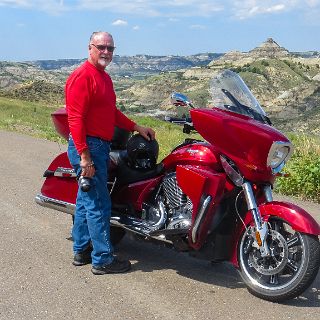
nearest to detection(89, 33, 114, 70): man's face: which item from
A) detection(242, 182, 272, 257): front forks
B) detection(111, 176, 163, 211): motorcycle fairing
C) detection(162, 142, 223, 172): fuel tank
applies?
detection(162, 142, 223, 172): fuel tank

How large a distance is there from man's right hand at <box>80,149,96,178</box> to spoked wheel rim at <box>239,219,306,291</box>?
1375mm

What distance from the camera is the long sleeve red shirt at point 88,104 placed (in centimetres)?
460

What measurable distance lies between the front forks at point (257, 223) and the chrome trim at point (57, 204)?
177 cm

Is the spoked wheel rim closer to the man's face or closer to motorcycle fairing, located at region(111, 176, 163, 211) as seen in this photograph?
motorcycle fairing, located at region(111, 176, 163, 211)

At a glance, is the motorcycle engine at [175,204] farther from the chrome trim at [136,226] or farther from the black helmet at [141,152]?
the black helmet at [141,152]

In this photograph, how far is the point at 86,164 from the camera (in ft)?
15.3

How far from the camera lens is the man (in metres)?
4.62

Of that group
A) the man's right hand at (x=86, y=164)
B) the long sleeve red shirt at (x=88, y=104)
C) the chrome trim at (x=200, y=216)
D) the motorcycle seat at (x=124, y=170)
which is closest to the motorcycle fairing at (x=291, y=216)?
the chrome trim at (x=200, y=216)

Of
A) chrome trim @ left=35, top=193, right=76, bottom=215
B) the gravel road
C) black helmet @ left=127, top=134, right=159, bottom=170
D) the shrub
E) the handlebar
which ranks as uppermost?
the handlebar

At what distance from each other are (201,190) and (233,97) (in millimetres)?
873

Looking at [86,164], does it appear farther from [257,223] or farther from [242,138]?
[257,223]

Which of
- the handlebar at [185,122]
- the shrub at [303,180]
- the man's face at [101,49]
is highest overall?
the man's face at [101,49]

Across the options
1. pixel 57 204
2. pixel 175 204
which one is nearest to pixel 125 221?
pixel 175 204

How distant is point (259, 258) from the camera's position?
14.7 feet
